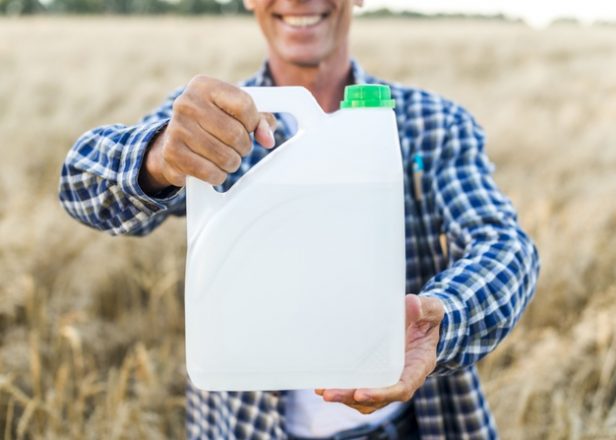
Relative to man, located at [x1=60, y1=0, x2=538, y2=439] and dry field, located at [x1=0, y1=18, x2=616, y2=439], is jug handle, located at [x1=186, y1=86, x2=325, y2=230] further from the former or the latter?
dry field, located at [x1=0, y1=18, x2=616, y2=439]

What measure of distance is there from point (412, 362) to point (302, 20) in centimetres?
71

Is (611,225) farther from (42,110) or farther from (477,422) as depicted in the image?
(42,110)

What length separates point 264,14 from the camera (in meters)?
1.35

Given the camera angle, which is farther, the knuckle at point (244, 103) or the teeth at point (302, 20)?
the teeth at point (302, 20)

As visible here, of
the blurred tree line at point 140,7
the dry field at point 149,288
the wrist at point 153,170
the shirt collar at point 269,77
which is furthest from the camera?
the blurred tree line at point 140,7

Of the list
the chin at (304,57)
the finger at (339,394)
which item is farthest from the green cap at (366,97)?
the chin at (304,57)

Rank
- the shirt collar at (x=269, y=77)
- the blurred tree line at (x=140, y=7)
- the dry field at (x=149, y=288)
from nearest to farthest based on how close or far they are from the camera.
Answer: the shirt collar at (x=269, y=77) < the dry field at (x=149, y=288) < the blurred tree line at (x=140, y=7)

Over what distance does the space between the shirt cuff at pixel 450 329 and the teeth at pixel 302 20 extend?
1.96 feet

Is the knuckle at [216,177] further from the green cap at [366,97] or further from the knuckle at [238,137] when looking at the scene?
the green cap at [366,97]

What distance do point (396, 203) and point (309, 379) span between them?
0.77ft

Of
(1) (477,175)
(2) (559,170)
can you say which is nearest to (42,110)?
(2) (559,170)

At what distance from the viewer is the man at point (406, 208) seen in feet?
2.70

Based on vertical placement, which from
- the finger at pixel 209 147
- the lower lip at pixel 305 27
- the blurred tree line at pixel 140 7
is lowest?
the blurred tree line at pixel 140 7

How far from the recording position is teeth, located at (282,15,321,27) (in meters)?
1.32
